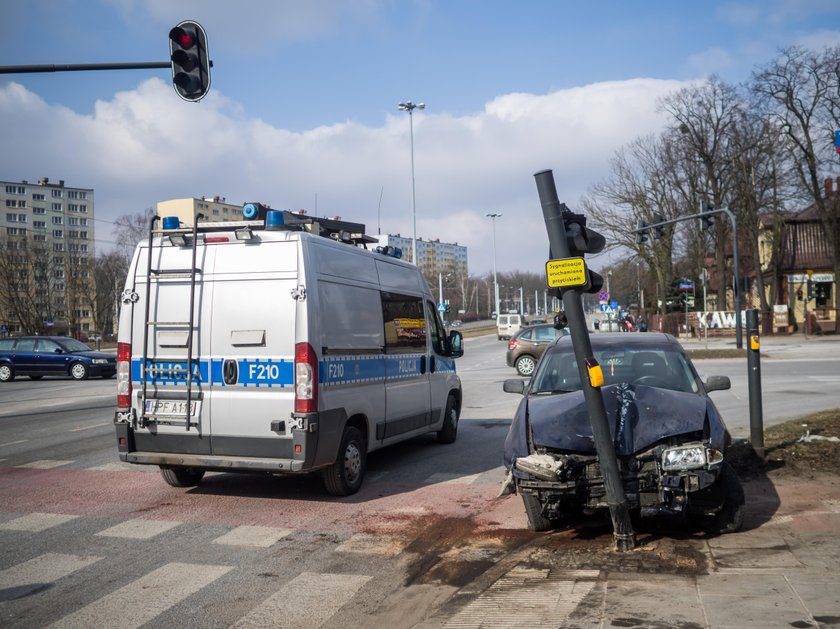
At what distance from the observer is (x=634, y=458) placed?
5.85 meters

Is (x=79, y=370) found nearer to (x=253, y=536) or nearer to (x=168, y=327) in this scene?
(x=168, y=327)

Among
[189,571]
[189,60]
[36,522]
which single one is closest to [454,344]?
[189,60]

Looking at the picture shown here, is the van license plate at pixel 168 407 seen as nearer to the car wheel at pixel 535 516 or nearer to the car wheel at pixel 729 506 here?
the car wheel at pixel 535 516

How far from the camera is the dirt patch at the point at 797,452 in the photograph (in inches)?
331

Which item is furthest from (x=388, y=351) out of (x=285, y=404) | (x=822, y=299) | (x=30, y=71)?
(x=822, y=299)

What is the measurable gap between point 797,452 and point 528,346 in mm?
17273

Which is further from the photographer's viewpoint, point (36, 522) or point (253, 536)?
point (36, 522)

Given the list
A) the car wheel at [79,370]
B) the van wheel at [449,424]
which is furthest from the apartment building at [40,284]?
the van wheel at [449,424]

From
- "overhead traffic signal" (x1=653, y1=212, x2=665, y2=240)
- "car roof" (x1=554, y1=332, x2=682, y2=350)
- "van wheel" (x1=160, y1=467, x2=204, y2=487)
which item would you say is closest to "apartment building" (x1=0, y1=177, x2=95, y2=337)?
"overhead traffic signal" (x1=653, y1=212, x2=665, y2=240)

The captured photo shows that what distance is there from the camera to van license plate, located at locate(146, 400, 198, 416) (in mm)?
7585

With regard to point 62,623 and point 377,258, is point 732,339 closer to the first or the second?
point 377,258

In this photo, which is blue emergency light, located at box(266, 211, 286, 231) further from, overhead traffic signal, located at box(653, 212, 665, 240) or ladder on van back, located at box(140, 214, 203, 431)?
overhead traffic signal, located at box(653, 212, 665, 240)

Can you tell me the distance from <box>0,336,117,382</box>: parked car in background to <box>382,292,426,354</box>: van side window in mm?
21261

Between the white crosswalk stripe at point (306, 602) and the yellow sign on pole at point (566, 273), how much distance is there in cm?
248
